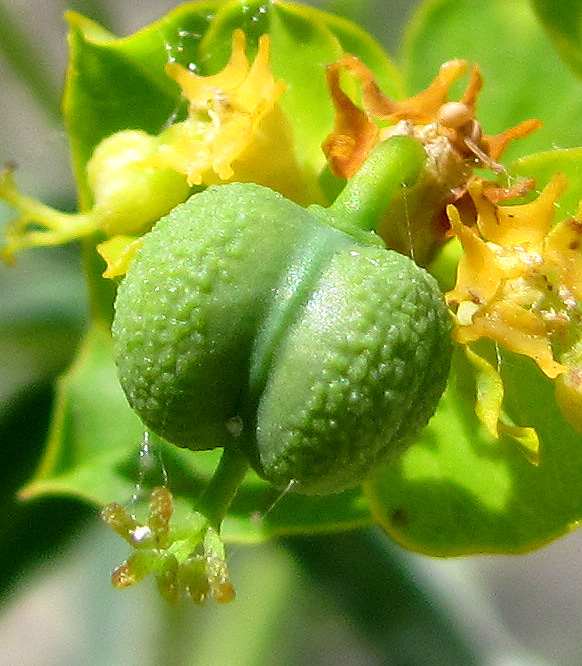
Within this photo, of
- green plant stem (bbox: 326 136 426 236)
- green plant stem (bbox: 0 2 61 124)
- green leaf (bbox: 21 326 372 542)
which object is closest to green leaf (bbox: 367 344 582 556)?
green leaf (bbox: 21 326 372 542)

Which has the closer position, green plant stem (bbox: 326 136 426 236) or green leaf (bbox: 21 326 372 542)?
green plant stem (bbox: 326 136 426 236)

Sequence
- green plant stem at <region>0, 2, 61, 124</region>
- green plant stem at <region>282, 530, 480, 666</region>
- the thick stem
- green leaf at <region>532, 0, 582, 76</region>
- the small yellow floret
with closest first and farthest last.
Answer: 1. the thick stem
2. the small yellow floret
3. green leaf at <region>532, 0, 582, 76</region>
4. green plant stem at <region>282, 530, 480, 666</region>
5. green plant stem at <region>0, 2, 61, 124</region>

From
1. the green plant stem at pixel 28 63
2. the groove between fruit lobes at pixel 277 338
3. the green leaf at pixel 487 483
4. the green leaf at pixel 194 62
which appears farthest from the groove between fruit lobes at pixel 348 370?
the green plant stem at pixel 28 63

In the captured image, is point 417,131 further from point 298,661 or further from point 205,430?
point 298,661

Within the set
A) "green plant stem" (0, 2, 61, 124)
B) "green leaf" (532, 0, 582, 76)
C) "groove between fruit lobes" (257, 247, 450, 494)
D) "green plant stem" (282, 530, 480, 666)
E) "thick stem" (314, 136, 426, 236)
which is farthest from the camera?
"green plant stem" (0, 2, 61, 124)

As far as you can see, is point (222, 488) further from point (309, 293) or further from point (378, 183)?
point (378, 183)

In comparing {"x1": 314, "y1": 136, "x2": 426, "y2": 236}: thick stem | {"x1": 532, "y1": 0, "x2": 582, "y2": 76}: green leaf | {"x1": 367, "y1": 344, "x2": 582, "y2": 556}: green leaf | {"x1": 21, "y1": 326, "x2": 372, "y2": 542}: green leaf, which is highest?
{"x1": 532, "y1": 0, "x2": 582, "y2": 76}: green leaf

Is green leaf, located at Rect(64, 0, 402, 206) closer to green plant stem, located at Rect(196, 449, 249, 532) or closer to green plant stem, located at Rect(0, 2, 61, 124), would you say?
green plant stem, located at Rect(196, 449, 249, 532)

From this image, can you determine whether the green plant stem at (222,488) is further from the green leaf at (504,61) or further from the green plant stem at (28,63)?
the green plant stem at (28,63)
